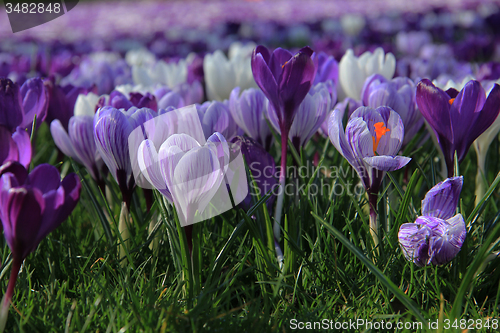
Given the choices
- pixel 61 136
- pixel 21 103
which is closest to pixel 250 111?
pixel 61 136

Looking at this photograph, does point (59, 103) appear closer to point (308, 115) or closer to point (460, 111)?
point (308, 115)

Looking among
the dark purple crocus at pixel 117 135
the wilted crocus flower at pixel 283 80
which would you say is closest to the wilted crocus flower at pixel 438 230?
the wilted crocus flower at pixel 283 80

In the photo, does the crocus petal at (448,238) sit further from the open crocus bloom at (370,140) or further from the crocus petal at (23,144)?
the crocus petal at (23,144)

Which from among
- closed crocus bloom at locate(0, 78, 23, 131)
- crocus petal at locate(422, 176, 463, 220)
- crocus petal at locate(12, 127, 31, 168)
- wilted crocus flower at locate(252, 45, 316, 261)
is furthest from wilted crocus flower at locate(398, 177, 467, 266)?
closed crocus bloom at locate(0, 78, 23, 131)

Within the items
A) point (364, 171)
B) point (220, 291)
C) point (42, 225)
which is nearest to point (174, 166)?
point (42, 225)

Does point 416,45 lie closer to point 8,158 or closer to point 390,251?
point 390,251

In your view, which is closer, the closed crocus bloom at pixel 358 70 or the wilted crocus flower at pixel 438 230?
the wilted crocus flower at pixel 438 230
